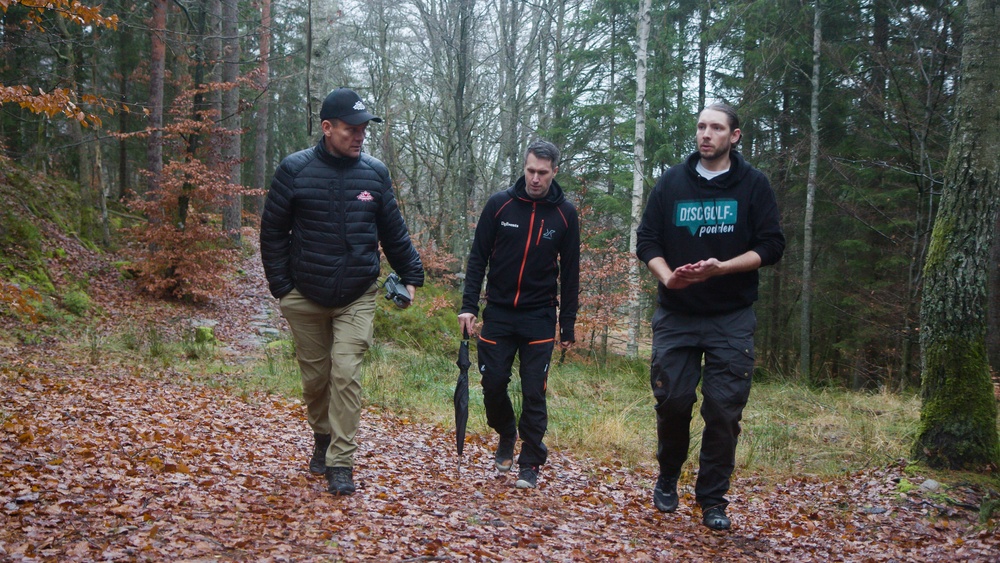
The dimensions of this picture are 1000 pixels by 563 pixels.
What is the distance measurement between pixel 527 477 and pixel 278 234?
91.5 inches

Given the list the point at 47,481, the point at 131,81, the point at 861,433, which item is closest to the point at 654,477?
the point at 861,433

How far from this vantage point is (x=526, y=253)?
4910 mm

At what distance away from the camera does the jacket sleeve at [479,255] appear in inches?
198

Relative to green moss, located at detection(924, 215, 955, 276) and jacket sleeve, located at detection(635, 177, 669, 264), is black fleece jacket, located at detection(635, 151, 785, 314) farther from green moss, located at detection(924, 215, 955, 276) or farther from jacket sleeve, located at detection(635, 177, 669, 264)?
green moss, located at detection(924, 215, 955, 276)

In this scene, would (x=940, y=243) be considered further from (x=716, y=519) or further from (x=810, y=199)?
(x=810, y=199)

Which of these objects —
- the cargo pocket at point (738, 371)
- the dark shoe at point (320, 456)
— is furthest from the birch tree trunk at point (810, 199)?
the dark shoe at point (320, 456)

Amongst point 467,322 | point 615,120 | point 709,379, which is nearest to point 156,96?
point 615,120

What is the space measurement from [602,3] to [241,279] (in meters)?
12.4

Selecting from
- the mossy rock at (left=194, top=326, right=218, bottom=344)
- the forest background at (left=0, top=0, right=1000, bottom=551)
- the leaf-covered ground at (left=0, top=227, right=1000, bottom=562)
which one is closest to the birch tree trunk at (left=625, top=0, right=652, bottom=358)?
the forest background at (left=0, top=0, right=1000, bottom=551)

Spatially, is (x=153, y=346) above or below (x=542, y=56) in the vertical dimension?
below

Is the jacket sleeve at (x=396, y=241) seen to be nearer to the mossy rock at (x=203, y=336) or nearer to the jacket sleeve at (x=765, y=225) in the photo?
the jacket sleeve at (x=765, y=225)

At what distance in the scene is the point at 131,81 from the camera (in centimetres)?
1922

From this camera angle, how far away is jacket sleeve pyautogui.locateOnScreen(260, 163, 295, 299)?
436 cm

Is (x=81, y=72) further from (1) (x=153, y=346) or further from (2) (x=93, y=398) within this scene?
(2) (x=93, y=398)
